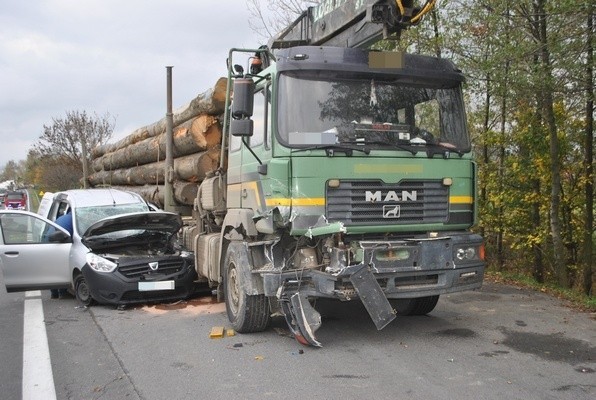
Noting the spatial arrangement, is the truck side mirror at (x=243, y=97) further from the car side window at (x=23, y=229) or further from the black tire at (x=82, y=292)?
the car side window at (x=23, y=229)

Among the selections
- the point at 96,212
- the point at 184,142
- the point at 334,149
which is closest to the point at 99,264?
the point at 96,212

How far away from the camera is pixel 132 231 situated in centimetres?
917

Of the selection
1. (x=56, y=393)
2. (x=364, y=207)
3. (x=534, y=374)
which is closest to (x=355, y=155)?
(x=364, y=207)

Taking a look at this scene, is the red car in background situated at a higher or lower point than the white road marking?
higher

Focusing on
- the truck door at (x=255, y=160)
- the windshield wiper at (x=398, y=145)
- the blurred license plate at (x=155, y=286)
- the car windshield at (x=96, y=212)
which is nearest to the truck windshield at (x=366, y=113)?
the windshield wiper at (x=398, y=145)

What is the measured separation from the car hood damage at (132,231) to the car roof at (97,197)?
40.2 inches

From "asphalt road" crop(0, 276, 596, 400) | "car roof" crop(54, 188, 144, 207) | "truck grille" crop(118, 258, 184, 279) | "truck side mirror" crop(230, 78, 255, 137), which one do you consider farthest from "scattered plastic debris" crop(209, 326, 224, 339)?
"car roof" crop(54, 188, 144, 207)

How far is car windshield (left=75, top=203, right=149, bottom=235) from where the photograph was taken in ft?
29.4

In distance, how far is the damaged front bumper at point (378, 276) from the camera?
5.47 meters

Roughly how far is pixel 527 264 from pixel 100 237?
1063 cm

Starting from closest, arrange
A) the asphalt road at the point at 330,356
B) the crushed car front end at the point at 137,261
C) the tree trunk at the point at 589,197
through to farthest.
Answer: the asphalt road at the point at 330,356 → the crushed car front end at the point at 137,261 → the tree trunk at the point at 589,197

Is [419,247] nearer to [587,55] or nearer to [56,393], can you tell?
[56,393]

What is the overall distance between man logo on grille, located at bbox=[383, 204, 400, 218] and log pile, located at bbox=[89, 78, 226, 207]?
3.82 meters

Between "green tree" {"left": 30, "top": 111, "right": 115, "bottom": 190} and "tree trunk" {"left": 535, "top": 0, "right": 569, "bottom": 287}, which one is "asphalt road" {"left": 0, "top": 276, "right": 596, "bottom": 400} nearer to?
"tree trunk" {"left": 535, "top": 0, "right": 569, "bottom": 287}
